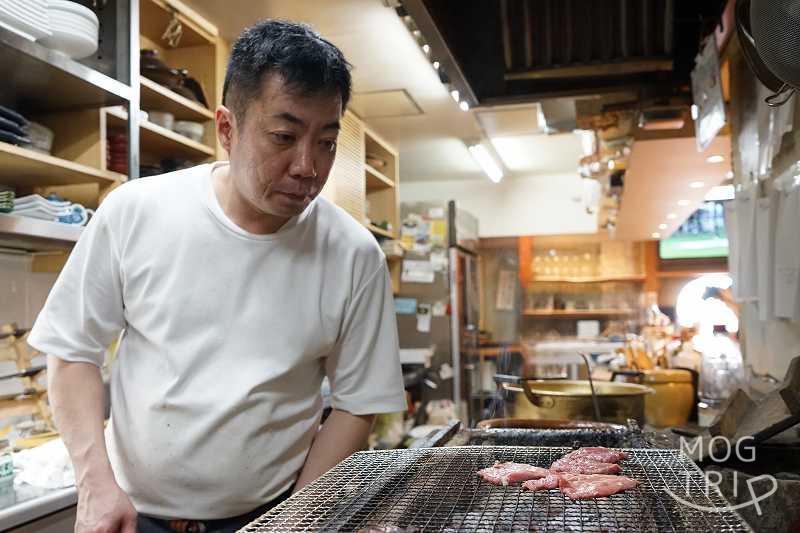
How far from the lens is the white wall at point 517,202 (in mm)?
9047

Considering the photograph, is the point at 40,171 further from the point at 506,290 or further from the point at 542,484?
the point at 506,290

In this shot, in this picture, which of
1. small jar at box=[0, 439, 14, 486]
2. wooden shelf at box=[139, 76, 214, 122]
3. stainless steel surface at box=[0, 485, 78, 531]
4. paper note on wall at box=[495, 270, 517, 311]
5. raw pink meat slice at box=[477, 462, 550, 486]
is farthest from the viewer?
paper note on wall at box=[495, 270, 517, 311]

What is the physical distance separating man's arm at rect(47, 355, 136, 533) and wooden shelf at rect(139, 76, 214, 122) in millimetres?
1967

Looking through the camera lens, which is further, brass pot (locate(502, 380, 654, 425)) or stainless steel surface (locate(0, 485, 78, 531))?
brass pot (locate(502, 380, 654, 425))

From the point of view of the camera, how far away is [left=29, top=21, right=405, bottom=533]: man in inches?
56.1

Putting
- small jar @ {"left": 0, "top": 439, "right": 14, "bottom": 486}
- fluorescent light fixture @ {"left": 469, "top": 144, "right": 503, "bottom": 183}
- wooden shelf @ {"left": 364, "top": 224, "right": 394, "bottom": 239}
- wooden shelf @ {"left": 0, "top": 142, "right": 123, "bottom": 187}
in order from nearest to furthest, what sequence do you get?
small jar @ {"left": 0, "top": 439, "right": 14, "bottom": 486} → wooden shelf @ {"left": 0, "top": 142, "right": 123, "bottom": 187} → wooden shelf @ {"left": 364, "top": 224, "right": 394, "bottom": 239} → fluorescent light fixture @ {"left": 469, "top": 144, "right": 503, "bottom": 183}

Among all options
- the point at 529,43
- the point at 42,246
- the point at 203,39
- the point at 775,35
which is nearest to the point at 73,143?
the point at 42,246

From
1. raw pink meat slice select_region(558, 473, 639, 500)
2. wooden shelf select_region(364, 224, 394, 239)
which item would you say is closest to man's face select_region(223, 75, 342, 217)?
raw pink meat slice select_region(558, 473, 639, 500)

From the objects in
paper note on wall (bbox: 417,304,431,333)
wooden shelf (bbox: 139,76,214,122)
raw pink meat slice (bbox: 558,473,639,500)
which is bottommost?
raw pink meat slice (bbox: 558,473,639,500)

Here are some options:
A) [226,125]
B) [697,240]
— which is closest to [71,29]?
[226,125]

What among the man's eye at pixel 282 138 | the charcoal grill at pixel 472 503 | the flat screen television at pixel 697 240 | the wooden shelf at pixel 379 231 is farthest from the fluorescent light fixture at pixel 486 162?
the charcoal grill at pixel 472 503

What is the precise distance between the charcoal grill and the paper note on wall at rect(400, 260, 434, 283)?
17.7 feet

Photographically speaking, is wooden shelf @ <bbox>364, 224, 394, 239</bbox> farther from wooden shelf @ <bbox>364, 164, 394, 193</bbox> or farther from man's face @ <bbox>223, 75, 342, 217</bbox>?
man's face @ <bbox>223, 75, 342, 217</bbox>

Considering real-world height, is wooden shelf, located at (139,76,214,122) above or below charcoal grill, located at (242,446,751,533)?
above
